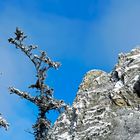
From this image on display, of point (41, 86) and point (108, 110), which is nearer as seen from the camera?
point (41, 86)

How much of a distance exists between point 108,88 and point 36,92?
42.0 m

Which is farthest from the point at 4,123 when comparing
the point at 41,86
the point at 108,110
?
the point at 108,110

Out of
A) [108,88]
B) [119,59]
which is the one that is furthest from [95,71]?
[108,88]

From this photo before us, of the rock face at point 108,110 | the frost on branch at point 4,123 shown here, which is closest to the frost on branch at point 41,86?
the frost on branch at point 4,123

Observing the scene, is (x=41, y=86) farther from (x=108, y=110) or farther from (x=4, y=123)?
(x=108, y=110)

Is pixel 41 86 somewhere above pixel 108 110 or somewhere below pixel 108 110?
below

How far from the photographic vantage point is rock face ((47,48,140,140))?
62.9 m

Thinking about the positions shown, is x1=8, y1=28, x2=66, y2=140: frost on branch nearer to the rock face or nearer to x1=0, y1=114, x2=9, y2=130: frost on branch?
x1=0, y1=114, x2=9, y2=130: frost on branch

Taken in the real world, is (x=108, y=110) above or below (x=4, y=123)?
above

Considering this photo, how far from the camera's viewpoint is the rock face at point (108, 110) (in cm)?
6292

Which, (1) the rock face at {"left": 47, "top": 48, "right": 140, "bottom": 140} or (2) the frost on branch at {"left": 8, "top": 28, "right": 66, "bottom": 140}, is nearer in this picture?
(2) the frost on branch at {"left": 8, "top": 28, "right": 66, "bottom": 140}

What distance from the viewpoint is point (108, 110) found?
69.6 m

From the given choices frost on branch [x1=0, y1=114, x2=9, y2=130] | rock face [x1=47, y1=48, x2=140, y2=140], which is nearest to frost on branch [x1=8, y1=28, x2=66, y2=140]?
frost on branch [x1=0, y1=114, x2=9, y2=130]

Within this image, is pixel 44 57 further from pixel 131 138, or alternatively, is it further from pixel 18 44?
pixel 131 138
